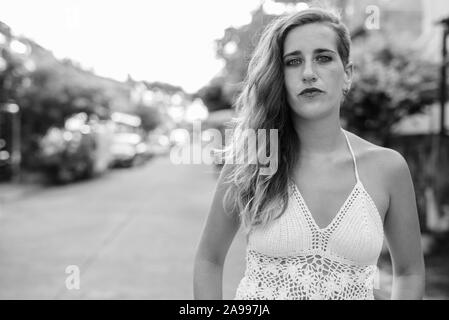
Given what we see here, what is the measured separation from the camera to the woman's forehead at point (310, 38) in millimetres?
1406

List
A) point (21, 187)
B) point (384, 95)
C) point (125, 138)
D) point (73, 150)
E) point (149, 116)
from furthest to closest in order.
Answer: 1. point (149, 116)
2. point (125, 138)
3. point (73, 150)
4. point (21, 187)
5. point (384, 95)

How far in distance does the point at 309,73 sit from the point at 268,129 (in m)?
0.27

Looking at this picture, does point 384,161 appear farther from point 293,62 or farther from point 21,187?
point 21,187

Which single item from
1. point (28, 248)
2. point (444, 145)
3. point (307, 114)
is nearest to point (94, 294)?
point (28, 248)

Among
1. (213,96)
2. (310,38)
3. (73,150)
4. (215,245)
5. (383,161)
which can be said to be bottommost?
(215,245)

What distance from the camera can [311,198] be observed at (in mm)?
1421

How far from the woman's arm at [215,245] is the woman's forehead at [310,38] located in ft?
1.54

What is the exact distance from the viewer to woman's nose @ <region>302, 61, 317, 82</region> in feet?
4.42

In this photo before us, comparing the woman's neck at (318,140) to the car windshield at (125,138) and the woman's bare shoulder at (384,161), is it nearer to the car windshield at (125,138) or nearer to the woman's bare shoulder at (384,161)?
the woman's bare shoulder at (384,161)

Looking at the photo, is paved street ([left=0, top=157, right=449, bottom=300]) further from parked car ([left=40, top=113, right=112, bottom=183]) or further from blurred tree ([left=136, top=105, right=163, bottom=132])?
blurred tree ([left=136, top=105, right=163, bottom=132])

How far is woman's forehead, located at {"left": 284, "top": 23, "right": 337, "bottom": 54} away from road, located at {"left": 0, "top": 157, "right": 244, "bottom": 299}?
3.82ft

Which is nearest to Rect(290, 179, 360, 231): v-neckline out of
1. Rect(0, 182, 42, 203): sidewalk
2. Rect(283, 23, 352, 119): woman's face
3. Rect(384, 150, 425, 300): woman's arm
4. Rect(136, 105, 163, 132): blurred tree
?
Rect(384, 150, 425, 300): woman's arm

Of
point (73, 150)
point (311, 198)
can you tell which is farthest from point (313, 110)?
point (73, 150)

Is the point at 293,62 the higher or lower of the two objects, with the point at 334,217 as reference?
higher
